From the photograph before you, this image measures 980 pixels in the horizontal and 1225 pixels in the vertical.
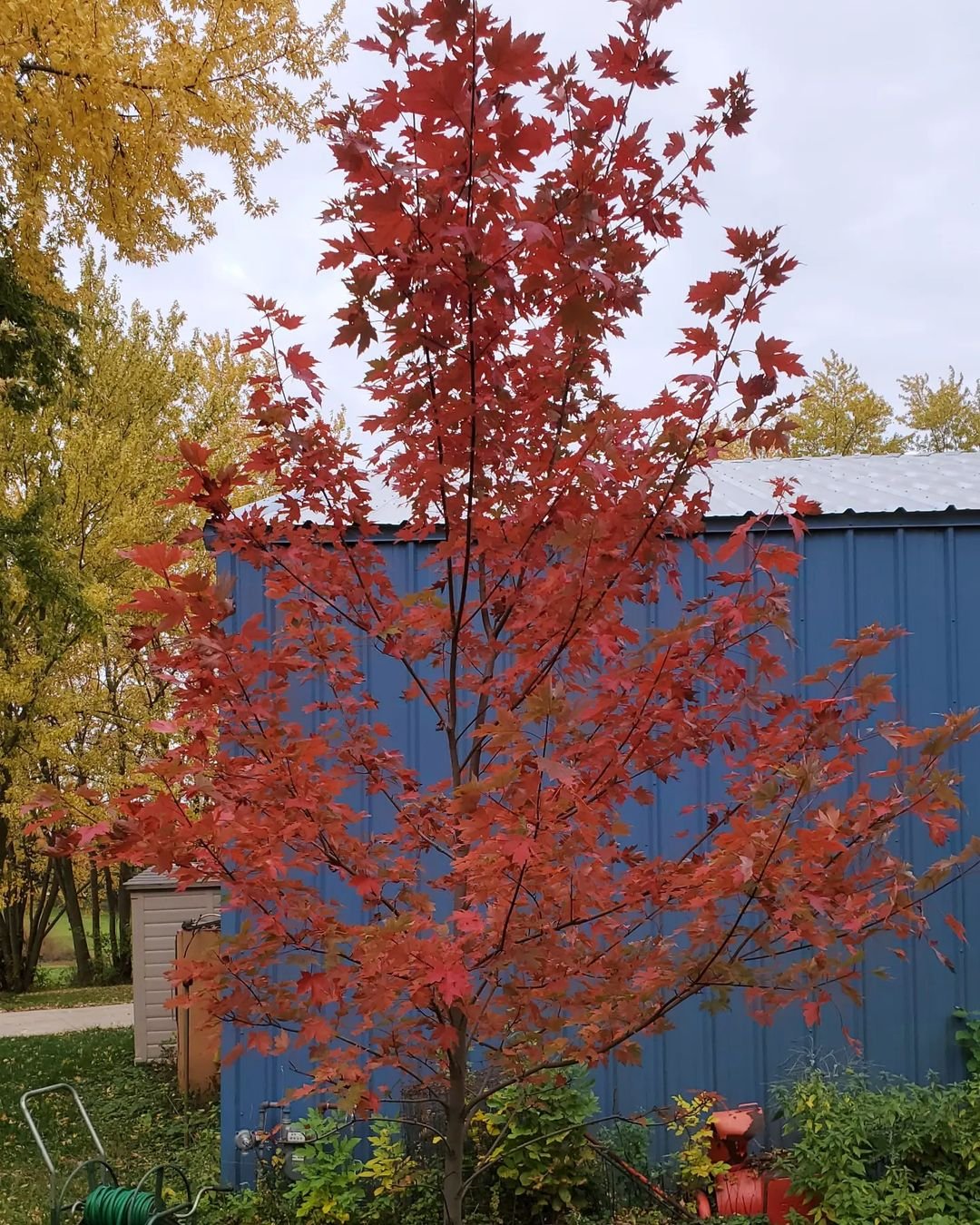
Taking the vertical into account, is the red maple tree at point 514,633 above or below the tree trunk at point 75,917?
above

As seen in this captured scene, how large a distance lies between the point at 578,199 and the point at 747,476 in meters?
4.45

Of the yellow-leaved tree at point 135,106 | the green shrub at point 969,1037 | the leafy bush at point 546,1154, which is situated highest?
the yellow-leaved tree at point 135,106

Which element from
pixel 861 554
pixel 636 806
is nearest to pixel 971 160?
pixel 861 554

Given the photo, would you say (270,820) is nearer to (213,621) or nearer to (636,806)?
(213,621)

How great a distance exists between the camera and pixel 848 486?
5691 millimetres

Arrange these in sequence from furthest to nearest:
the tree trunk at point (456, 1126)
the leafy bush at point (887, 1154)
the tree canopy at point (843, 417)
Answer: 1. the tree canopy at point (843, 417)
2. the leafy bush at point (887, 1154)
3. the tree trunk at point (456, 1126)

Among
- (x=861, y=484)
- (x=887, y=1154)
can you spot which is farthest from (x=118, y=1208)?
(x=861, y=484)

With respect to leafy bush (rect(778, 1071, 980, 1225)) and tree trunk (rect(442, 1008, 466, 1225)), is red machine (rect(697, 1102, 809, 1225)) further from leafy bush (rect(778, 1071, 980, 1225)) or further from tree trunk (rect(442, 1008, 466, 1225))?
tree trunk (rect(442, 1008, 466, 1225))

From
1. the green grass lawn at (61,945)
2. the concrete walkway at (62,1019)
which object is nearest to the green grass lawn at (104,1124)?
the concrete walkway at (62,1019)

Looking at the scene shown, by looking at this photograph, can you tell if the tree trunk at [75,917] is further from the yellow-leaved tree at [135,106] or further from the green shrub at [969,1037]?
the green shrub at [969,1037]

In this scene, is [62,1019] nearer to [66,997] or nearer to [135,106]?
[66,997]

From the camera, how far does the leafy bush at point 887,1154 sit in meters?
3.93

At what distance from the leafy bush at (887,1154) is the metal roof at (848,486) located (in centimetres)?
269

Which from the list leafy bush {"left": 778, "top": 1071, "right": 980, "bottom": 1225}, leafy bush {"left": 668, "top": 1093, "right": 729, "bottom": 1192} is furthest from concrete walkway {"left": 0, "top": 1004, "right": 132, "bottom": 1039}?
leafy bush {"left": 778, "top": 1071, "right": 980, "bottom": 1225}
